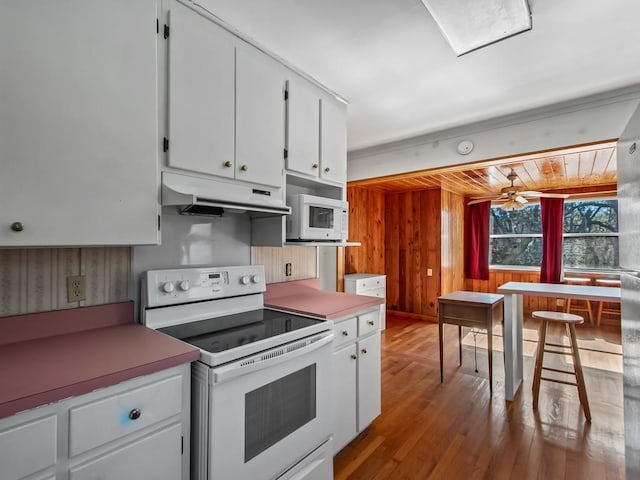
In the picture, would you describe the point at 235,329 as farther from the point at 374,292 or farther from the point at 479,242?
the point at 479,242

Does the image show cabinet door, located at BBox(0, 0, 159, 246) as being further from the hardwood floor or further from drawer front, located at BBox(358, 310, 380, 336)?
the hardwood floor

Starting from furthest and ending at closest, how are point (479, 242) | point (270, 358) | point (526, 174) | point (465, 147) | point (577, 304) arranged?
point (479, 242)
point (577, 304)
point (526, 174)
point (465, 147)
point (270, 358)

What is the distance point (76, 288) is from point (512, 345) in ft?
10.0

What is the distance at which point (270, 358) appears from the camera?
1364 millimetres

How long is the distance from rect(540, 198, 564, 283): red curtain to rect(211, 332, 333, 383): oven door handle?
5.86 meters

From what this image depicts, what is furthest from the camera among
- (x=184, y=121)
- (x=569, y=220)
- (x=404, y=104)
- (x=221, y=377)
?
(x=569, y=220)

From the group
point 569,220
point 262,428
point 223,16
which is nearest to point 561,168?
point 569,220

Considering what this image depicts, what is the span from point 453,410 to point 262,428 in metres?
1.83

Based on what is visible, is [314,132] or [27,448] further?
[314,132]

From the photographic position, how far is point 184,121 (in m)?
1.54

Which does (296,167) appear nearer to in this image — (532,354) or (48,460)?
(48,460)

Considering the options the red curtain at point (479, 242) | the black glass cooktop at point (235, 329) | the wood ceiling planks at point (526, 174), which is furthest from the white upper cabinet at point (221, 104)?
the red curtain at point (479, 242)

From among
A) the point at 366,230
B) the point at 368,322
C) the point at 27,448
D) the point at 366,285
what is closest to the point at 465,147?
the point at 368,322

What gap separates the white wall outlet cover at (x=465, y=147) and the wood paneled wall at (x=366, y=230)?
6.65 feet
